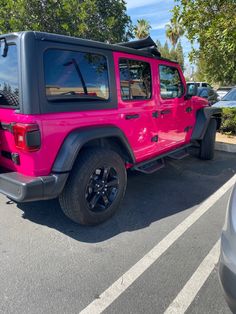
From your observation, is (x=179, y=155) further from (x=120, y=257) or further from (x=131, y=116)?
(x=120, y=257)

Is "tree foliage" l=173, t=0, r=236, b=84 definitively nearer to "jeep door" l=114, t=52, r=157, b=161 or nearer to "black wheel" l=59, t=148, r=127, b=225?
"jeep door" l=114, t=52, r=157, b=161

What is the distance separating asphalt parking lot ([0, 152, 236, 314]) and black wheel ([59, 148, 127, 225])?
0.18 m

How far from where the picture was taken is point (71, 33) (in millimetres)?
7973

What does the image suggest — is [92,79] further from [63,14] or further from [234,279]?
[63,14]

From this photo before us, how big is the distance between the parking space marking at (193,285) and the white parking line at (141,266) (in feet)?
1.28

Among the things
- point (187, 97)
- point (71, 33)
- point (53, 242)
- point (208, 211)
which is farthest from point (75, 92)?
point (71, 33)

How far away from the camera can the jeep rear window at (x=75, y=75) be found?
9.32 feet

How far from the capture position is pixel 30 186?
2715mm

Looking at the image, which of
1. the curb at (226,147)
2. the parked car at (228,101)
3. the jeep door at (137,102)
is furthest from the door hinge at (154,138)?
the parked car at (228,101)

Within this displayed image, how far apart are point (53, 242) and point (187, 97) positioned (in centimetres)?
354

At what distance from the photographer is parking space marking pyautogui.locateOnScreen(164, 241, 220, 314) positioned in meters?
2.18

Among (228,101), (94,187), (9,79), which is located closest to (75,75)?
(9,79)

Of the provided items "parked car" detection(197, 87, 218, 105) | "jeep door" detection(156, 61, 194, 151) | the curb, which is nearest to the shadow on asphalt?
"jeep door" detection(156, 61, 194, 151)

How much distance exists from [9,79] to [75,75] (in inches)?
27.0
